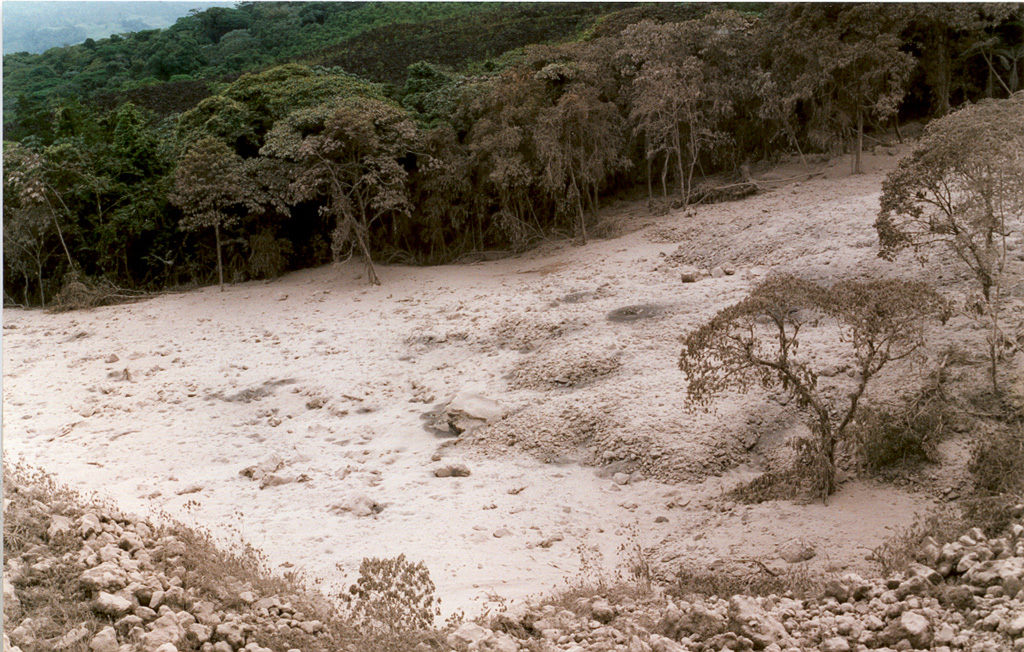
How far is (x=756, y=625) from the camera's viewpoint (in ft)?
12.6

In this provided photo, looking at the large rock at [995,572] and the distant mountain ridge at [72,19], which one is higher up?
the distant mountain ridge at [72,19]

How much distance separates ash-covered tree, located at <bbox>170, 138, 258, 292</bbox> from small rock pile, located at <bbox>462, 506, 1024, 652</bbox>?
7654 mm

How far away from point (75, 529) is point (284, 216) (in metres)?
7.05

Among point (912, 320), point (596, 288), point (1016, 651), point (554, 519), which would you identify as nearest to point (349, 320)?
point (596, 288)

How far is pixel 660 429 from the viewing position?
5.70m

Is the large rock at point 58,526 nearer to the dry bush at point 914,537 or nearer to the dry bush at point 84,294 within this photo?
the dry bush at point 84,294

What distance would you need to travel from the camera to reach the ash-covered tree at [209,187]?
10320 mm

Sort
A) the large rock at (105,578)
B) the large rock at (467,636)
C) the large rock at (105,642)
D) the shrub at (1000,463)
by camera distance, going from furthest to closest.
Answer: the shrub at (1000,463) → the large rock at (105,578) → the large rock at (467,636) → the large rock at (105,642)

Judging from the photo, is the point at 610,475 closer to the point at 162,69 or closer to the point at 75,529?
the point at 75,529

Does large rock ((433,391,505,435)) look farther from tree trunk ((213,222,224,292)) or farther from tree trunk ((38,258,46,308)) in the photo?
tree trunk ((213,222,224,292))

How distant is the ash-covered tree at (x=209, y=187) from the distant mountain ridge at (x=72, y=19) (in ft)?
13.7

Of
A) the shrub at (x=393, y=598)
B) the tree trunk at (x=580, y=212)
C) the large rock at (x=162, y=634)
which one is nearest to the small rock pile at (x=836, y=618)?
the shrub at (x=393, y=598)

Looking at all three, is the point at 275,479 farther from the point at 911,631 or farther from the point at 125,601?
the point at 911,631

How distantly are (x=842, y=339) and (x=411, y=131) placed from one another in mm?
6977
